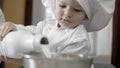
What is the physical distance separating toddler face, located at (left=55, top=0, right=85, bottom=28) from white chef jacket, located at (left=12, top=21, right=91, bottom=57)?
0.02 m

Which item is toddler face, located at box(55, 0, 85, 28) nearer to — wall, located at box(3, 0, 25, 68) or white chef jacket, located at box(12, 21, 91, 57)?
white chef jacket, located at box(12, 21, 91, 57)

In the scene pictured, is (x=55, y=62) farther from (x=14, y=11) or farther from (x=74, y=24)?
(x=14, y=11)

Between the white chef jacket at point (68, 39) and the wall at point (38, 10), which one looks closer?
the white chef jacket at point (68, 39)

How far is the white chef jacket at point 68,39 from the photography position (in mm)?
521

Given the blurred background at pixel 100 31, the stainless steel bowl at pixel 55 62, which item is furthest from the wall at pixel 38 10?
the stainless steel bowl at pixel 55 62

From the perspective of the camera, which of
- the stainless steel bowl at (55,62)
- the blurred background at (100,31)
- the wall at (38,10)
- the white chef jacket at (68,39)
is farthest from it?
the wall at (38,10)

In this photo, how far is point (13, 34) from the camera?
415mm

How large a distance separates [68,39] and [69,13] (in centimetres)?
6

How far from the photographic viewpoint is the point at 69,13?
0.54 meters

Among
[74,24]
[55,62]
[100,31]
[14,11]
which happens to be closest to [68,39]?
[74,24]

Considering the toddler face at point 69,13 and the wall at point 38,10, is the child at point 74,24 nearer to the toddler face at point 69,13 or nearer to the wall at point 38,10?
the toddler face at point 69,13

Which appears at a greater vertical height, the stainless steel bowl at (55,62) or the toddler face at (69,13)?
the toddler face at (69,13)

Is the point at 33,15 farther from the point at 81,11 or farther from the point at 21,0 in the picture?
the point at 81,11

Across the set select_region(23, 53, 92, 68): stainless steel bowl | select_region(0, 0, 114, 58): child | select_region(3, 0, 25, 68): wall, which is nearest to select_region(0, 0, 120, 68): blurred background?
select_region(3, 0, 25, 68): wall
